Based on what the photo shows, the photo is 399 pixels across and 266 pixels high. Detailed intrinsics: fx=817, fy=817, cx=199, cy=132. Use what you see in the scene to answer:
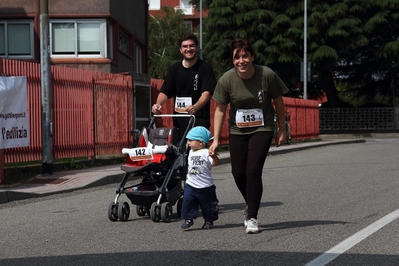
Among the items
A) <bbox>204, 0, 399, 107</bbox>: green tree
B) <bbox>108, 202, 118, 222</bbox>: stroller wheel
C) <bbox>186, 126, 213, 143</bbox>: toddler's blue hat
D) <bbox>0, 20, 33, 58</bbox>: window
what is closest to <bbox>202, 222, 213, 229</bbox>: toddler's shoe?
<bbox>186, 126, 213, 143</bbox>: toddler's blue hat

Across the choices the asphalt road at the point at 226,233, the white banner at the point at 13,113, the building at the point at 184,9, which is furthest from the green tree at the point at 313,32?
the asphalt road at the point at 226,233

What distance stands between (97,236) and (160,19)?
67.3 m

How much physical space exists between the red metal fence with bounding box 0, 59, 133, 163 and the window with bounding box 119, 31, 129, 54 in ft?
34.9

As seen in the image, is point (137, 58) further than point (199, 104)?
Yes

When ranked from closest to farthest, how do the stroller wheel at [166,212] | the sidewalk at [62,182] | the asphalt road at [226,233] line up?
the asphalt road at [226,233] < the stroller wheel at [166,212] < the sidewalk at [62,182]

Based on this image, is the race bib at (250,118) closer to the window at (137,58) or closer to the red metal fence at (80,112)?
the red metal fence at (80,112)

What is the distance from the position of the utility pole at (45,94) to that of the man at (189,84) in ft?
18.3

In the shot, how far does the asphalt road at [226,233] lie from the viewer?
6.43 metres

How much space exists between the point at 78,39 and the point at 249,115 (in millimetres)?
20393

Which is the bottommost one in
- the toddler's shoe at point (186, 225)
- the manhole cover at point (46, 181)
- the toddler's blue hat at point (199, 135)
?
the manhole cover at point (46, 181)

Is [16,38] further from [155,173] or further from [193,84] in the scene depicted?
[155,173]

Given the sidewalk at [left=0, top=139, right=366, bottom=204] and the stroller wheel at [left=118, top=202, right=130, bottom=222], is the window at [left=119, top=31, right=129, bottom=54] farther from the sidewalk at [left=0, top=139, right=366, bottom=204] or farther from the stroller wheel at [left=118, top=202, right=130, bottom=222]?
the stroller wheel at [left=118, top=202, right=130, bottom=222]

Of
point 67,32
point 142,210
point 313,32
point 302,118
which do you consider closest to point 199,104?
point 142,210

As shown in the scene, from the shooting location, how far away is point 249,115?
7.80m
